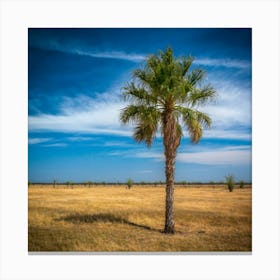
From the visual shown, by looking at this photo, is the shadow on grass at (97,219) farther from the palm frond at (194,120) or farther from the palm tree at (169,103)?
the palm frond at (194,120)

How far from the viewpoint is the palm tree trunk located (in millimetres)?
10125

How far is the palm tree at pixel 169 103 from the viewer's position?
10055 millimetres

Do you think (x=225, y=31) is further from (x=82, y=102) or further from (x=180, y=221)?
(x=180, y=221)

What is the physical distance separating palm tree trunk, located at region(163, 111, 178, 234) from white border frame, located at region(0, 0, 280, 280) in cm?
145

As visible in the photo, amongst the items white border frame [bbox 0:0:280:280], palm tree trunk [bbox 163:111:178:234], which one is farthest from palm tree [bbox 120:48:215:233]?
white border frame [bbox 0:0:280:280]

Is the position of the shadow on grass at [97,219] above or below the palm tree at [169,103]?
below

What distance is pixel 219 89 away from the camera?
1041 centimetres
